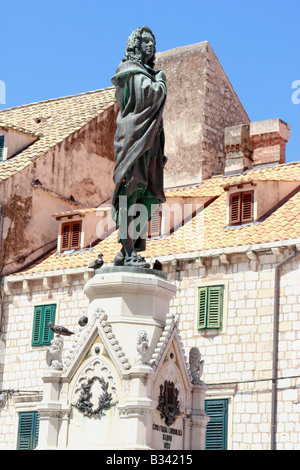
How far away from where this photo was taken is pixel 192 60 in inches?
1455

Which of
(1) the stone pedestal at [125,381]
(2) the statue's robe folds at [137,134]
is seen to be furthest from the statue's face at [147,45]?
(1) the stone pedestal at [125,381]

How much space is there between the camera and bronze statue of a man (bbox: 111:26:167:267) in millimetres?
13773

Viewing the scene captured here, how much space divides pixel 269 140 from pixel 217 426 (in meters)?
9.67

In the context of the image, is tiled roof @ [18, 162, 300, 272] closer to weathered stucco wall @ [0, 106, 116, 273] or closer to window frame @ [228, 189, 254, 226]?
window frame @ [228, 189, 254, 226]

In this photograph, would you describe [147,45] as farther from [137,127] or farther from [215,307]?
[215,307]

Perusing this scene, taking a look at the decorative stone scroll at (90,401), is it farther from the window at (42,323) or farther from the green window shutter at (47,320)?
the window at (42,323)

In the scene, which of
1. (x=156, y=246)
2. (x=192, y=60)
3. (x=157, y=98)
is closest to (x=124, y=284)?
(x=157, y=98)

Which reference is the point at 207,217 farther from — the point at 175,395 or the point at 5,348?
the point at 175,395

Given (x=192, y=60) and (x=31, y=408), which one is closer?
(x=31, y=408)

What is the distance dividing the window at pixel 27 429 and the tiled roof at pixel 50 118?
641 centimetres

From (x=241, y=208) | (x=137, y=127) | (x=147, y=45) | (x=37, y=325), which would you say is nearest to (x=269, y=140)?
(x=241, y=208)

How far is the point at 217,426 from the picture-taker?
1088 inches

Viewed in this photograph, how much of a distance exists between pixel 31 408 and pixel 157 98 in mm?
18327
